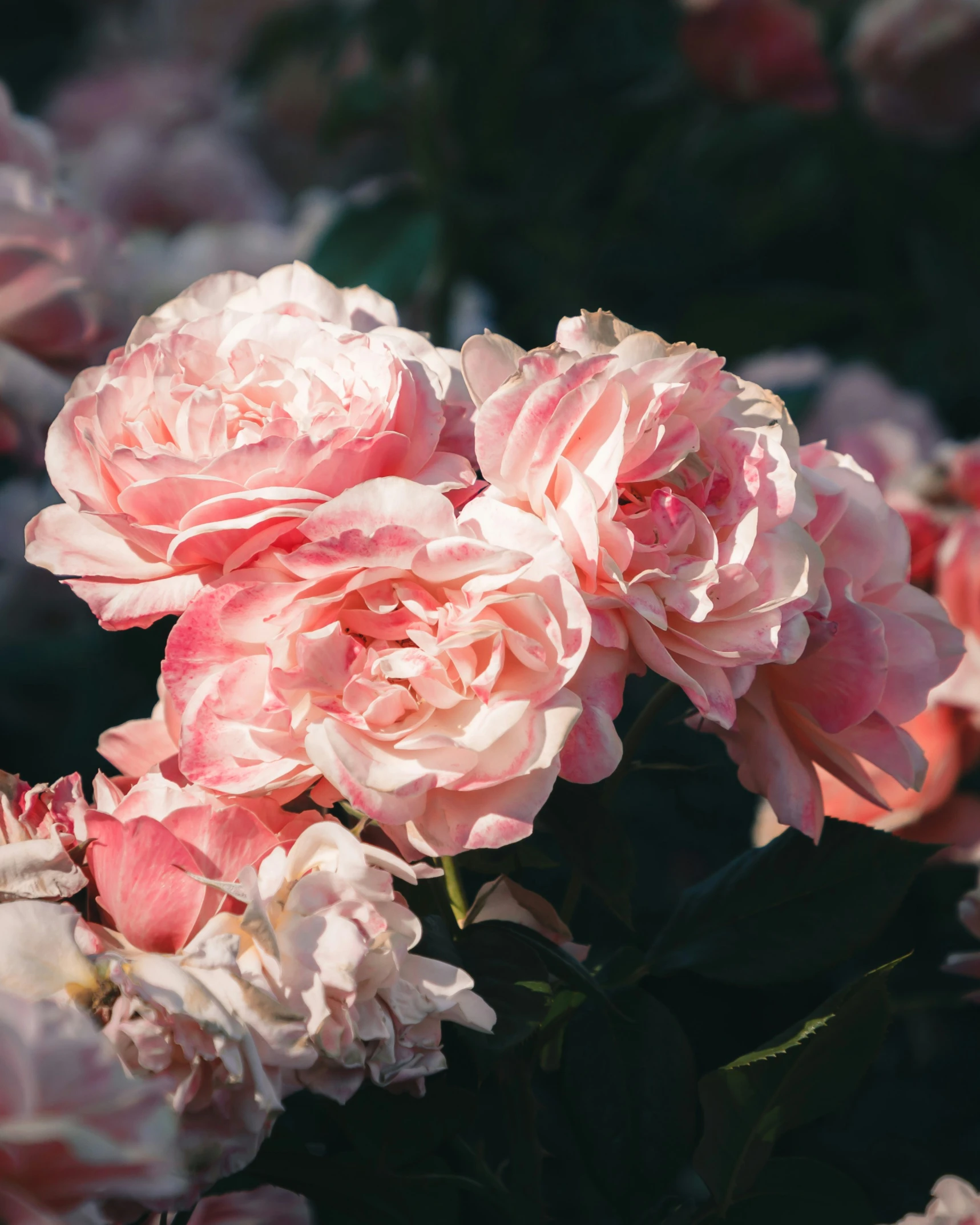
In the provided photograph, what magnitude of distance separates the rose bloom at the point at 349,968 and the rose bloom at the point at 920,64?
46.4 inches

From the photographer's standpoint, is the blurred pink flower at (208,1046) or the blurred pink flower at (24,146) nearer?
the blurred pink flower at (208,1046)

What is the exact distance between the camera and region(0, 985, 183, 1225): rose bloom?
27 cm

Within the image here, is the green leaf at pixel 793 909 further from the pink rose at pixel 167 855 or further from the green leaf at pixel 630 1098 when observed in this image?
the pink rose at pixel 167 855

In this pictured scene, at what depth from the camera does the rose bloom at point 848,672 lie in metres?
0.39

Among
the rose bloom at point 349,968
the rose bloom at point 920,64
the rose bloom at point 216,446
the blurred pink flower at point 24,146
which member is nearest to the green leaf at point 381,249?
the blurred pink flower at point 24,146

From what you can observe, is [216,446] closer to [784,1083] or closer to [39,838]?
[39,838]

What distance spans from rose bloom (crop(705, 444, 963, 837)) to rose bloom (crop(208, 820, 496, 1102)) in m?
0.12

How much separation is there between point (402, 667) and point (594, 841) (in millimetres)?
90

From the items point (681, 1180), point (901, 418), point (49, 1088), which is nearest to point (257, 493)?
point (49, 1088)

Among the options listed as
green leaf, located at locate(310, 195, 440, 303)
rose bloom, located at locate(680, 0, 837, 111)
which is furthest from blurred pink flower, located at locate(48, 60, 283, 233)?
rose bloom, located at locate(680, 0, 837, 111)

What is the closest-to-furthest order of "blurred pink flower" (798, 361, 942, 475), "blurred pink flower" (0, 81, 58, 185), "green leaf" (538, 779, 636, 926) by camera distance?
"green leaf" (538, 779, 636, 926) < "blurred pink flower" (0, 81, 58, 185) < "blurred pink flower" (798, 361, 942, 475)

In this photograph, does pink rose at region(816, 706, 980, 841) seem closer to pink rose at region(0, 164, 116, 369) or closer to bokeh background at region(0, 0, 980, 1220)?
bokeh background at region(0, 0, 980, 1220)

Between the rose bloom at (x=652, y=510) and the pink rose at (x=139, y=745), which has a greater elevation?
the rose bloom at (x=652, y=510)

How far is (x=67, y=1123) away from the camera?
0.89ft
